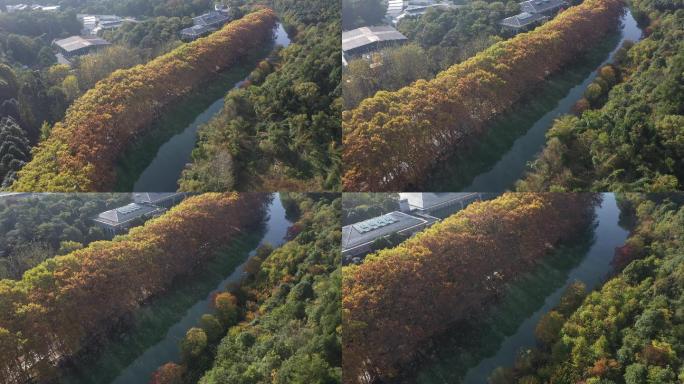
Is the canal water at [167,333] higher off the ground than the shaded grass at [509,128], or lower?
lower

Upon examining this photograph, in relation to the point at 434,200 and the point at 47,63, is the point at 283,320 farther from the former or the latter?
the point at 47,63

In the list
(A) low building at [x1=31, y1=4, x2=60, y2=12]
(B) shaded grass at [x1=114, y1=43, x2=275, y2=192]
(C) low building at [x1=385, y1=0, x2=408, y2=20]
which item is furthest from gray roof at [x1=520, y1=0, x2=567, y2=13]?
(A) low building at [x1=31, y1=4, x2=60, y2=12]

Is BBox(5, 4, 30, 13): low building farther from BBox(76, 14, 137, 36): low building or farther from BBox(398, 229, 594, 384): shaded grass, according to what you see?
BBox(398, 229, 594, 384): shaded grass

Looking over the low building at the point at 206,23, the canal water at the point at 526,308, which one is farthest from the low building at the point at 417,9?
the canal water at the point at 526,308

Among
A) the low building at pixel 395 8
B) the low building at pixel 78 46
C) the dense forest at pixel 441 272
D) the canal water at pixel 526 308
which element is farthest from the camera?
the low building at pixel 78 46

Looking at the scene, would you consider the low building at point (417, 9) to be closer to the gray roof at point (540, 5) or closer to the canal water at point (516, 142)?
the gray roof at point (540, 5)

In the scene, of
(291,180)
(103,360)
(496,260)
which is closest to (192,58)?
(291,180)

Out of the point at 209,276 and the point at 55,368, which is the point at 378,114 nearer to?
the point at 209,276
